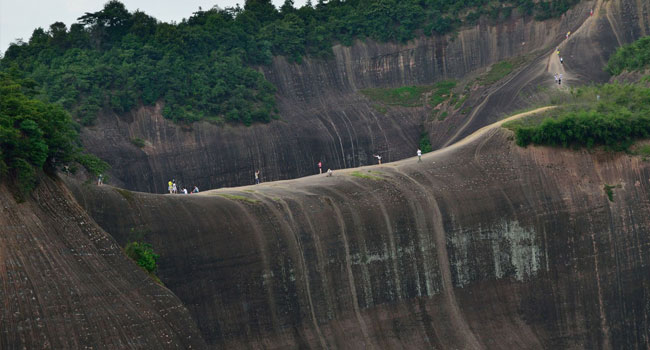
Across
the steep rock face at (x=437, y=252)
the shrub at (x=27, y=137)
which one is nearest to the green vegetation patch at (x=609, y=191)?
the steep rock face at (x=437, y=252)

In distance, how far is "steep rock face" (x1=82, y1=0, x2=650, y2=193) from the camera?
6412 centimetres

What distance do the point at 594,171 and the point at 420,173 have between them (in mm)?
8974

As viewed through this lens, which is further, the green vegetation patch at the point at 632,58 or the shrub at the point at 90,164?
the green vegetation patch at the point at 632,58

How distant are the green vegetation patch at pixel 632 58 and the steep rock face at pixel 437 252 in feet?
73.8

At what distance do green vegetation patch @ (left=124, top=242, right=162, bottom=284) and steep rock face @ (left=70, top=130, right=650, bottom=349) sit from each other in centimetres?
211

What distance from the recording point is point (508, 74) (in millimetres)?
76938

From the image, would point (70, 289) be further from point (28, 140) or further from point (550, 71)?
point (550, 71)

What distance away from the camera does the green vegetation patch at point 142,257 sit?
3170 cm

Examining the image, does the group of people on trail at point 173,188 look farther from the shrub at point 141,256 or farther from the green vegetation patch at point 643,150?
the green vegetation patch at point 643,150

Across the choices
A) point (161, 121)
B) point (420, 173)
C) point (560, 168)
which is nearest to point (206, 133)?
point (161, 121)

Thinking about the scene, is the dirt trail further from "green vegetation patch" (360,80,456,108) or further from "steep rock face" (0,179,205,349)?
→ "steep rock face" (0,179,205,349)

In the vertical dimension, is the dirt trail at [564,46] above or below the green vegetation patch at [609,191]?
above

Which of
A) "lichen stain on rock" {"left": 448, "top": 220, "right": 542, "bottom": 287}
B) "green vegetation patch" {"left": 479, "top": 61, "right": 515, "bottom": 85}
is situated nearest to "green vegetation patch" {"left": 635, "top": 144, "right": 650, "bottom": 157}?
"lichen stain on rock" {"left": 448, "top": 220, "right": 542, "bottom": 287}

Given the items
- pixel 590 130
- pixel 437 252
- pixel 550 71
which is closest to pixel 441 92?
pixel 550 71
